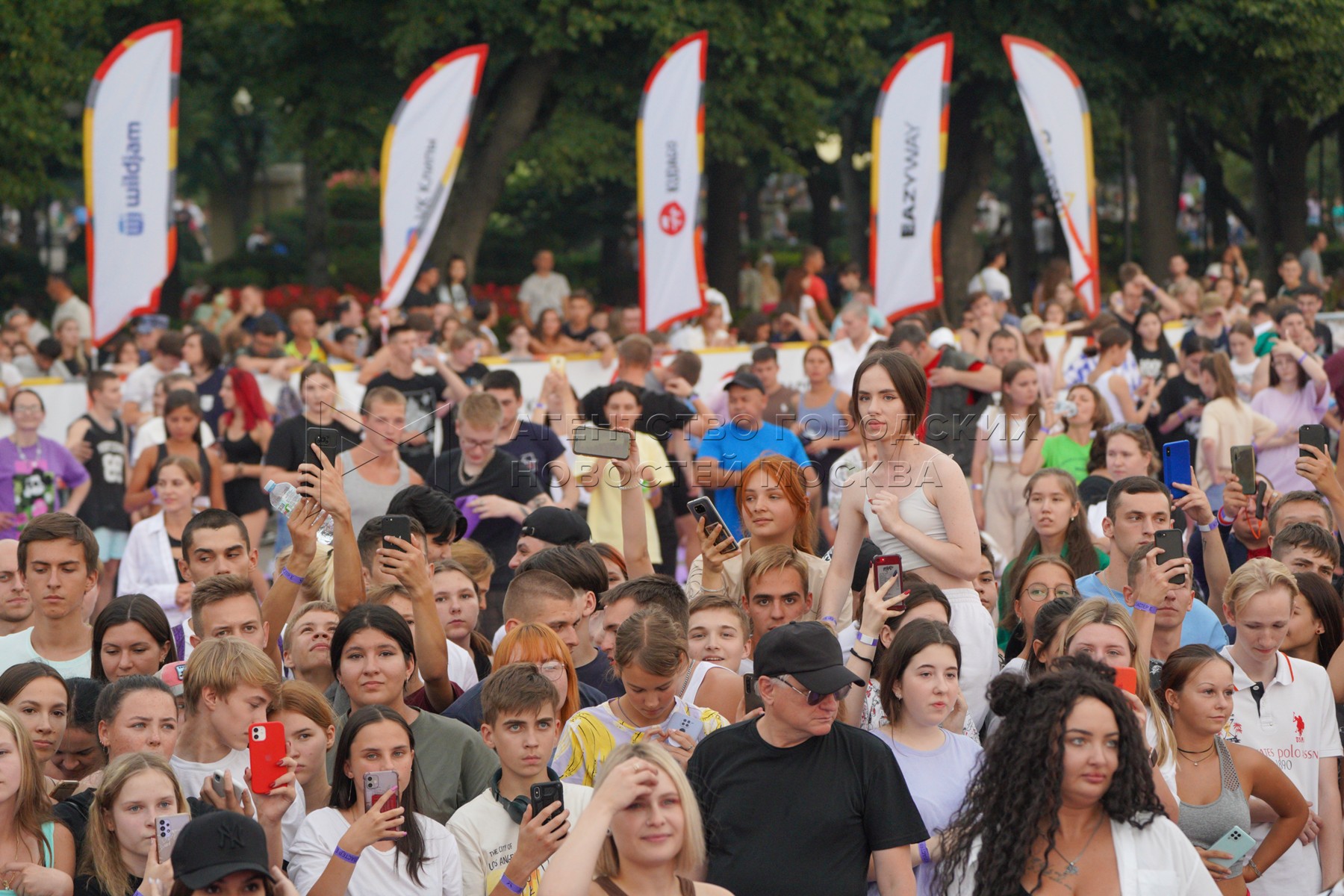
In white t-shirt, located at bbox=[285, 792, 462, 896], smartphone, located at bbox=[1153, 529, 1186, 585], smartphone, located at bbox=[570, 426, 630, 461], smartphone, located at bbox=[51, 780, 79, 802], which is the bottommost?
white t-shirt, located at bbox=[285, 792, 462, 896]

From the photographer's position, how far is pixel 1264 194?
105ft

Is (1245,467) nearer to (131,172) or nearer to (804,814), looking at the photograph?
(804,814)

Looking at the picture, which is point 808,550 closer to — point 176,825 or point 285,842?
point 285,842

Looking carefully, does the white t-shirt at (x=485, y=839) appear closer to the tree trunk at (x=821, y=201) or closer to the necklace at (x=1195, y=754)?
the necklace at (x=1195, y=754)

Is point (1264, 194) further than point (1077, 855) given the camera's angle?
Yes

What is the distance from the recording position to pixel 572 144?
75.4ft

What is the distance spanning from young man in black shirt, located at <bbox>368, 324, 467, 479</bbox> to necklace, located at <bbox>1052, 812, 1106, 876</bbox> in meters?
7.04

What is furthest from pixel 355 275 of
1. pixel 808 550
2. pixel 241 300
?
pixel 808 550

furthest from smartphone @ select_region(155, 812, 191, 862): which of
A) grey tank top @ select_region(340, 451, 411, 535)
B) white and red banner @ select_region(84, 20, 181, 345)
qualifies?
white and red banner @ select_region(84, 20, 181, 345)

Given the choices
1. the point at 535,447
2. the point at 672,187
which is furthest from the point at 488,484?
the point at 672,187

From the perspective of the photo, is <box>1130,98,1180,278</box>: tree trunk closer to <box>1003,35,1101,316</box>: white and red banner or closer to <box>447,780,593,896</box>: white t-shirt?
<box>1003,35,1101,316</box>: white and red banner

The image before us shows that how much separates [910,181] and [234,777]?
37.0 feet

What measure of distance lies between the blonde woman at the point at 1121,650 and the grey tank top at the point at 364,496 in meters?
4.36

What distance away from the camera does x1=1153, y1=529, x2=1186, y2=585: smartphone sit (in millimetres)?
5914
